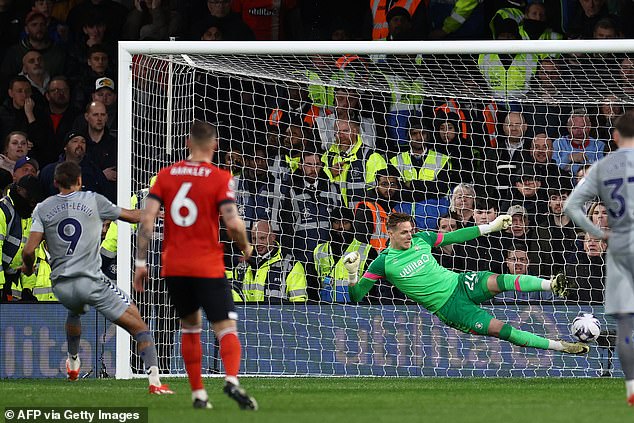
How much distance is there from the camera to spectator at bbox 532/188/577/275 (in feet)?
46.3

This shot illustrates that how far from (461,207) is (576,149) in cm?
144

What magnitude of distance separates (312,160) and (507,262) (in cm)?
247

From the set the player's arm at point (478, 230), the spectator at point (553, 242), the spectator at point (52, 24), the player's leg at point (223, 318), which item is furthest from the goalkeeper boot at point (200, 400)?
the spectator at point (52, 24)

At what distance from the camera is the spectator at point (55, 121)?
54.7 ft

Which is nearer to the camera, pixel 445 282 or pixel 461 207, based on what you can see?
pixel 445 282

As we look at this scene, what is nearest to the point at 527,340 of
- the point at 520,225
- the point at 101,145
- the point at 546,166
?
the point at 520,225

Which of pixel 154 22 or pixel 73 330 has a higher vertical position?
pixel 154 22

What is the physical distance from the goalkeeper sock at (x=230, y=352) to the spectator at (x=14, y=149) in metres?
8.26

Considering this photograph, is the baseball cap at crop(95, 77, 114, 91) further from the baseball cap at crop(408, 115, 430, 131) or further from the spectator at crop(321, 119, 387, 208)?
the baseball cap at crop(408, 115, 430, 131)

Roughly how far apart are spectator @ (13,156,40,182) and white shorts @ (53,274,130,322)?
432 cm

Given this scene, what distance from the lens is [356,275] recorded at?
1278 cm

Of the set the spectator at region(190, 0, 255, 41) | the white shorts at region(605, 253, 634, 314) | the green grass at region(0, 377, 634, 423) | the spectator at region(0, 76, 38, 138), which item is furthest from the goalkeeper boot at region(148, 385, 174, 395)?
the spectator at region(0, 76, 38, 138)

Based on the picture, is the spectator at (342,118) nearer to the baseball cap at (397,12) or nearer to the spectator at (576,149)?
the baseball cap at (397,12)

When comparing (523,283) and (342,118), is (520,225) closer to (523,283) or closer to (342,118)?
(523,283)
